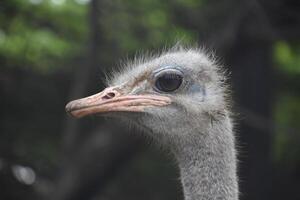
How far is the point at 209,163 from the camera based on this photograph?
4.97 meters

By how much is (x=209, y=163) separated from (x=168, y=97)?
479 mm

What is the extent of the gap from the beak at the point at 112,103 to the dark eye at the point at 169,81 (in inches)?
2.6

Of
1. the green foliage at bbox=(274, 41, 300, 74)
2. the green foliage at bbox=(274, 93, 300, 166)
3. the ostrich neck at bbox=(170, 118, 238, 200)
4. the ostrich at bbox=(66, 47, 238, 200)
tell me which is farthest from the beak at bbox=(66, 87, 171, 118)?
the green foliage at bbox=(274, 93, 300, 166)

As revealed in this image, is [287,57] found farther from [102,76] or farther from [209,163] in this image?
[209,163]

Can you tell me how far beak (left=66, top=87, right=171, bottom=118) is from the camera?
16.2ft

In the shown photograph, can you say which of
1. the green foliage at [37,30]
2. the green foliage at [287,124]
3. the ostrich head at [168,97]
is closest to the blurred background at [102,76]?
the green foliage at [37,30]

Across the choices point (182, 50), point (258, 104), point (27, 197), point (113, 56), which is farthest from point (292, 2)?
point (182, 50)

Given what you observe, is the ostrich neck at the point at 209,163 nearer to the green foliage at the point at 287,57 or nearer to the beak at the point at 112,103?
the beak at the point at 112,103

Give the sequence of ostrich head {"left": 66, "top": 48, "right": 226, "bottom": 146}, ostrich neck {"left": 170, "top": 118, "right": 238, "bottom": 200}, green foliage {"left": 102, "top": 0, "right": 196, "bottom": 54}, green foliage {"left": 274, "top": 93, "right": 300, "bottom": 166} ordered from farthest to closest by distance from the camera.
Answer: green foliage {"left": 274, "top": 93, "right": 300, "bottom": 166}
green foliage {"left": 102, "top": 0, "right": 196, "bottom": 54}
ostrich head {"left": 66, "top": 48, "right": 226, "bottom": 146}
ostrich neck {"left": 170, "top": 118, "right": 238, "bottom": 200}

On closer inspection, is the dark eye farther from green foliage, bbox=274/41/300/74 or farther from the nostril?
green foliage, bbox=274/41/300/74

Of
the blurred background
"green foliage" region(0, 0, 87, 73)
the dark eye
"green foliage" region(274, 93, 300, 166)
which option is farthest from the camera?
"green foliage" region(274, 93, 300, 166)

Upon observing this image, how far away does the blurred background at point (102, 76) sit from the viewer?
10.6 meters

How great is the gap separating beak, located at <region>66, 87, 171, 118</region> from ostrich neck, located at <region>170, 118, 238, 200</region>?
300 mm

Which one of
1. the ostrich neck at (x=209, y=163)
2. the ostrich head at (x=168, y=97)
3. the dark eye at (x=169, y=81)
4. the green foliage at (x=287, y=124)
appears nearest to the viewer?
the ostrich neck at (x=209, y=163)
